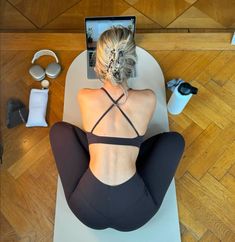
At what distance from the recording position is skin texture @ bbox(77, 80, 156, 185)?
90cm

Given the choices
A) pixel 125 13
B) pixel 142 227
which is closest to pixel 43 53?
pixel 125 13

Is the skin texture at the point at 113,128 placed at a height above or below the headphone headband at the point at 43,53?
above

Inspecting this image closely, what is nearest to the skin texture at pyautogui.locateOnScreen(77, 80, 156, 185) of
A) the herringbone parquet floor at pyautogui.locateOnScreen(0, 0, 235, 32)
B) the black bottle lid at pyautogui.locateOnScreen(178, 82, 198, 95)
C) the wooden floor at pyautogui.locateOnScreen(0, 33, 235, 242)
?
the black bottle lid at pyautogui.locateOnScreen(178, 82, 198, 95)

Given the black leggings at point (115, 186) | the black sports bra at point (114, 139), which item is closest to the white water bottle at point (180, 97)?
the black leggings at point (115, 186)

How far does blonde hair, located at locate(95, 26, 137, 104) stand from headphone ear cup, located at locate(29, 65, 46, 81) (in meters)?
0.57

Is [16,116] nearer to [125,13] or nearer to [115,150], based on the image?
[115,150]

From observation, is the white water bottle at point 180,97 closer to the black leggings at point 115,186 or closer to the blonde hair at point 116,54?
the black leggings at point 115,186

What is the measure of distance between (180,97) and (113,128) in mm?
408

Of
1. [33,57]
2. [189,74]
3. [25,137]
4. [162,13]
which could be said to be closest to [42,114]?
[25,137]

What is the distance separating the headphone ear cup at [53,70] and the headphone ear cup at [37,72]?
3 centimetres

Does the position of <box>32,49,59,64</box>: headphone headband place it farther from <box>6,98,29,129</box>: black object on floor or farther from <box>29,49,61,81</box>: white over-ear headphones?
<box>6,98,29,129</box>: black object on floor

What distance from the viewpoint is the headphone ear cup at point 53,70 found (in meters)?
1.38

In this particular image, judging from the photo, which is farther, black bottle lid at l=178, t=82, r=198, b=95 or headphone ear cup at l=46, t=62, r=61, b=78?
headphone ear cup at l=46, t=62, r=61, b=78

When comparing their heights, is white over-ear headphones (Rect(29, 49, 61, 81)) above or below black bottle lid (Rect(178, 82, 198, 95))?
below
